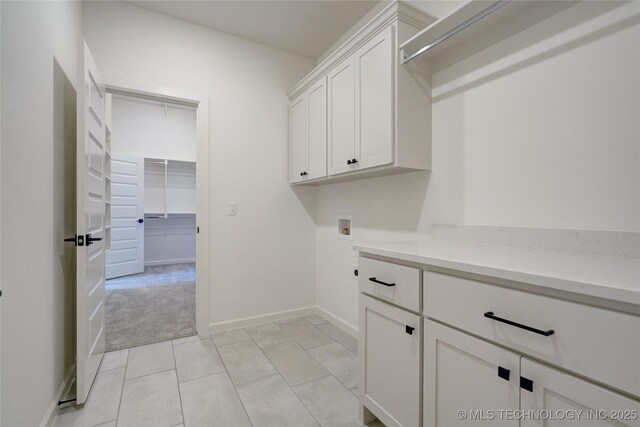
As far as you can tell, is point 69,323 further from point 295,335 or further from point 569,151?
point 569,151

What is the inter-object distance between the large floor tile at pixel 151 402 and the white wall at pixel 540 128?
175cm

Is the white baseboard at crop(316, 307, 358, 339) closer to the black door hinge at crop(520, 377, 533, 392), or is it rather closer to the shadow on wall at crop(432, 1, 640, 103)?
the black door hinge at crop(520, 377, 533, 392)

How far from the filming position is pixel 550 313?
79 centimetres

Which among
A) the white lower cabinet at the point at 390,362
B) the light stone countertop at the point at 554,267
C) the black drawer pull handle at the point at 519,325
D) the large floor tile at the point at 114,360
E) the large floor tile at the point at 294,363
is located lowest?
the large floor tile at the point at 114,360

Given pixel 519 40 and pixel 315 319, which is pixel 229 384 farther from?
pixel 519 40

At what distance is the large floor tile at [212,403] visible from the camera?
59.1 inches

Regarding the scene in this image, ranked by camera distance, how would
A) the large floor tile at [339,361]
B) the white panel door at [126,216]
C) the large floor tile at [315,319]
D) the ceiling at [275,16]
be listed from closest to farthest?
the large floor tile at [339,361] → the ceiling at [275,16] → the large floor tile at [315,319] → the white panel door at [126,216]

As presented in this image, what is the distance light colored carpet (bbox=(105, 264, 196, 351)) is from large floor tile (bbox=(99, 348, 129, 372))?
0.08m

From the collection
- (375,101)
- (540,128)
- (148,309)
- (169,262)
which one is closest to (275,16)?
(375,101)

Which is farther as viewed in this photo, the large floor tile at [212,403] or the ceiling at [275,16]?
the ceiling at [275,16]

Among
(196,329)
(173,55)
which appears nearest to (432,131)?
(173,55)

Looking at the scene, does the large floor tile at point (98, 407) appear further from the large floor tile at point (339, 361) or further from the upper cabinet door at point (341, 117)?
the upper cabinet door at point (341, 117)

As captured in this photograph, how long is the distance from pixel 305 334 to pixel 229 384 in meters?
0.87

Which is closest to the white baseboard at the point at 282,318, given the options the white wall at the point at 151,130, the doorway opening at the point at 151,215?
the doorway opening at the point at 151,215
